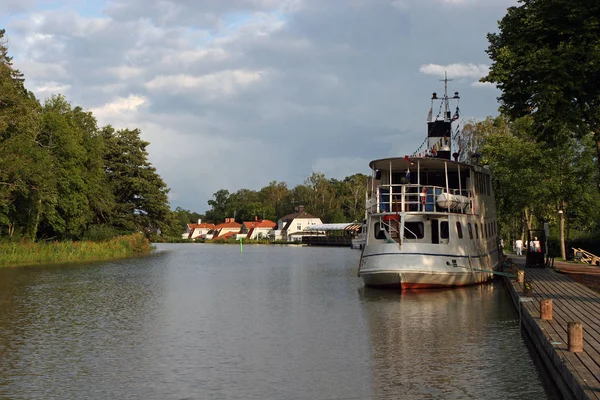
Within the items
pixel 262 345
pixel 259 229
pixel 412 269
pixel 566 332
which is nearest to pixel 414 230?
pixel 412 269

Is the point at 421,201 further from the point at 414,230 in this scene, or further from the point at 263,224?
the point at 263,224

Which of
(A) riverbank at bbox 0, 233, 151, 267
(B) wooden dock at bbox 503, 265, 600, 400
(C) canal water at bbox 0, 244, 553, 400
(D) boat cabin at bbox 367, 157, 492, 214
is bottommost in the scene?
(C) canal water at bbox 0, 244, 553, 400

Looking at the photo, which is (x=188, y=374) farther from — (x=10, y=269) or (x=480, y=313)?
(x=10, y=269)

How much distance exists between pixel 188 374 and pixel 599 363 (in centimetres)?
906

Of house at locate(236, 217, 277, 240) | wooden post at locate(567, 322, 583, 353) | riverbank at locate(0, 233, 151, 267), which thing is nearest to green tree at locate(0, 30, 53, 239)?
riverbank at locate(0, 233, 151, 267)

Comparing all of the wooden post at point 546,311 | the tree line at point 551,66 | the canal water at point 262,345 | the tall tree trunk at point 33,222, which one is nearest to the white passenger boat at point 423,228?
the canal water at point 262,345

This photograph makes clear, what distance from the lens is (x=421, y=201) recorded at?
32.6 metres

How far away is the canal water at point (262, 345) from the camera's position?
586 inches

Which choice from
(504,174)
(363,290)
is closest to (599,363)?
(363,290)

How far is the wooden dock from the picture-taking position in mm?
11852

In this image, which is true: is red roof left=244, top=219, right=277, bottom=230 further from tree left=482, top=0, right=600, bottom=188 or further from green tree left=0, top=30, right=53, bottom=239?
tree left=482, top=0, right=600, bottom=188

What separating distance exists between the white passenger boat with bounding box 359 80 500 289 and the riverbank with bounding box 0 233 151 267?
104ft

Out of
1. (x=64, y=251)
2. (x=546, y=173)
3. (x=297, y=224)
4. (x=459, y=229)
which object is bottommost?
(x=64, y=251)

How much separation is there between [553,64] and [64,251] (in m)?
47.6
